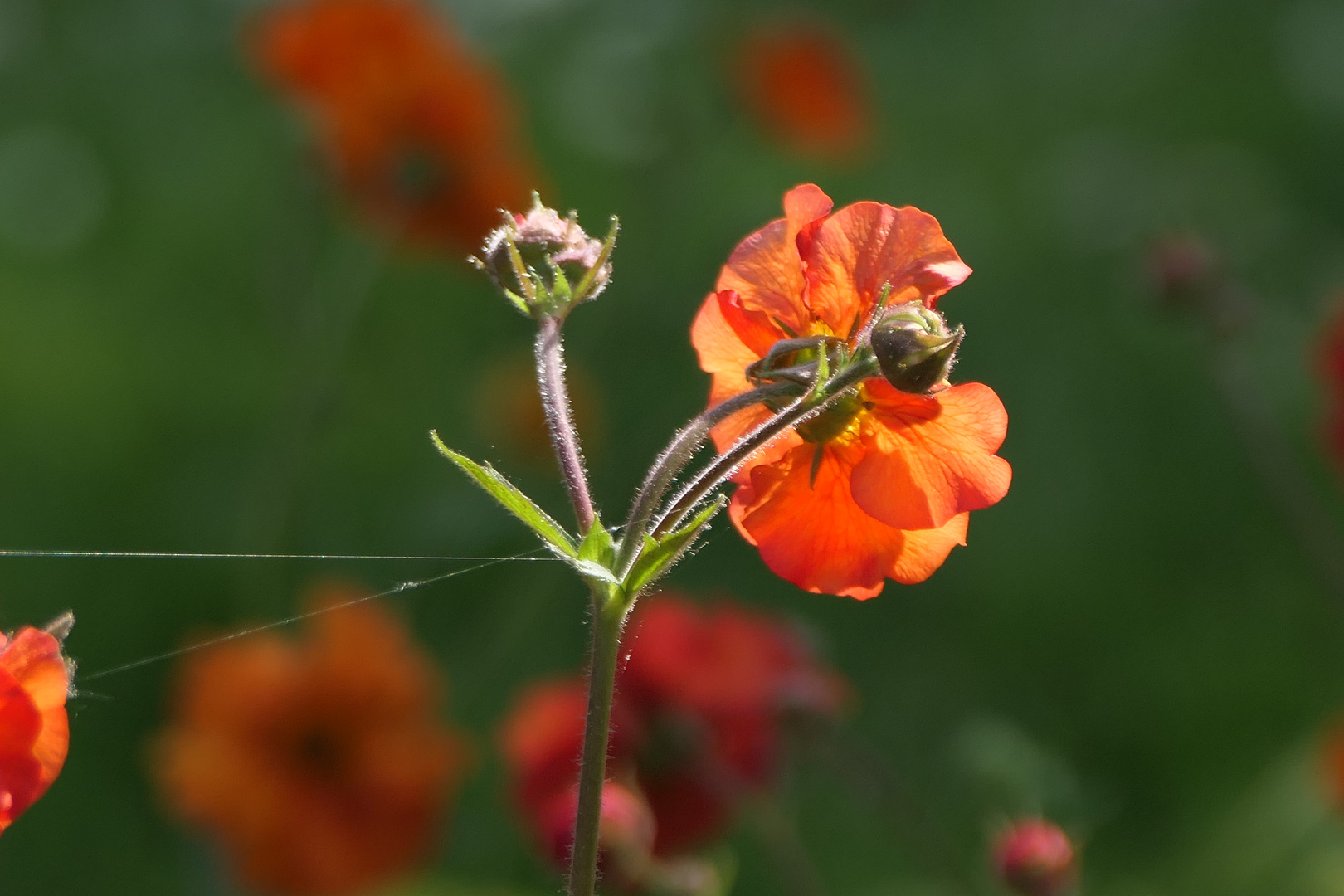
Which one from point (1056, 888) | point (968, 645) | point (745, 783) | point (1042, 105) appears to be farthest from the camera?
point (1042, 105)

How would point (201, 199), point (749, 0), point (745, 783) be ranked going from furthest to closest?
point (749, 0), point (201, 199), point (745, 783)

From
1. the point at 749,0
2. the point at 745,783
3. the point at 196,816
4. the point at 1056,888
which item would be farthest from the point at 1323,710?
the point at 749,0

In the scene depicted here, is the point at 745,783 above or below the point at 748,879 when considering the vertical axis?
above

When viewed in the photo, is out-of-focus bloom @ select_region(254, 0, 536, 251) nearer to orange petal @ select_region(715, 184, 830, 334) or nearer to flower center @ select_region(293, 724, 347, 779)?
flower center @ select_region(293, 724, 347, 779)

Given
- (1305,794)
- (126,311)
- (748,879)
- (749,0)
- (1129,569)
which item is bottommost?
(748,879)

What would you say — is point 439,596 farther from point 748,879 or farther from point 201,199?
point 201,199

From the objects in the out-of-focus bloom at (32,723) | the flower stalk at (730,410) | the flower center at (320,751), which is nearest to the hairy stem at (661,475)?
the flower stalk at (730,410)

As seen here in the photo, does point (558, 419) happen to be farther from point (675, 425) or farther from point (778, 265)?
point (675, 425)
